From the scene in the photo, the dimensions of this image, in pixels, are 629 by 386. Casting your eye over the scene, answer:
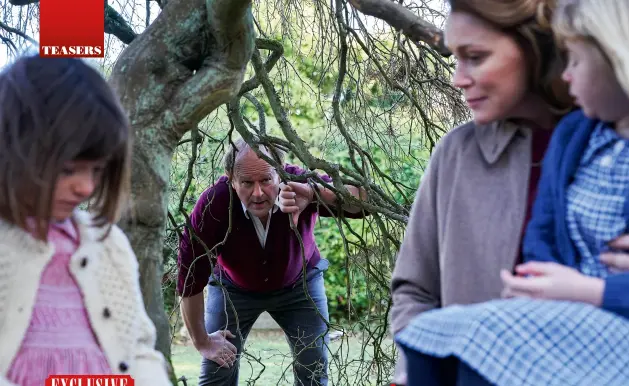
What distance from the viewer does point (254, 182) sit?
371 cm

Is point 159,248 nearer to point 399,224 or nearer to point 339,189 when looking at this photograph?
point 339,189

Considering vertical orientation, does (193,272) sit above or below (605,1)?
below

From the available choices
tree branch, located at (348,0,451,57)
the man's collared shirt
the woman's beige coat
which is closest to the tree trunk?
tree branch, located at (348,0,451,57)

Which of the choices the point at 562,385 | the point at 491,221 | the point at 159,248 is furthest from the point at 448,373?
the point at 159,248

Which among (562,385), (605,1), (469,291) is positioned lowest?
(562,385)

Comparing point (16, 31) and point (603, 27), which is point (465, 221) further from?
point (16, 31)

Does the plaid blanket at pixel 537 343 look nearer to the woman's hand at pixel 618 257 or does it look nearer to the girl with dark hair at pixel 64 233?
the woman's hand at pixel 618 257

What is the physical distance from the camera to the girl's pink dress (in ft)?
4.98

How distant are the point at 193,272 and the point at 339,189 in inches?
28.4

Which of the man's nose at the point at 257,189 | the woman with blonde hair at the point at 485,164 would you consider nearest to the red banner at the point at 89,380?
the woman with blonde hair at the point at 485,164

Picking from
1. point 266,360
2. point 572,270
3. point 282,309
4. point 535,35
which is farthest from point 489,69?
point 266,360

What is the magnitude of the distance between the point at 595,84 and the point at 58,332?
0.99 metres

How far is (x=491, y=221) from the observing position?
1.62 meters

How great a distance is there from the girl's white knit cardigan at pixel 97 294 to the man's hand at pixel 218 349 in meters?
2.08
